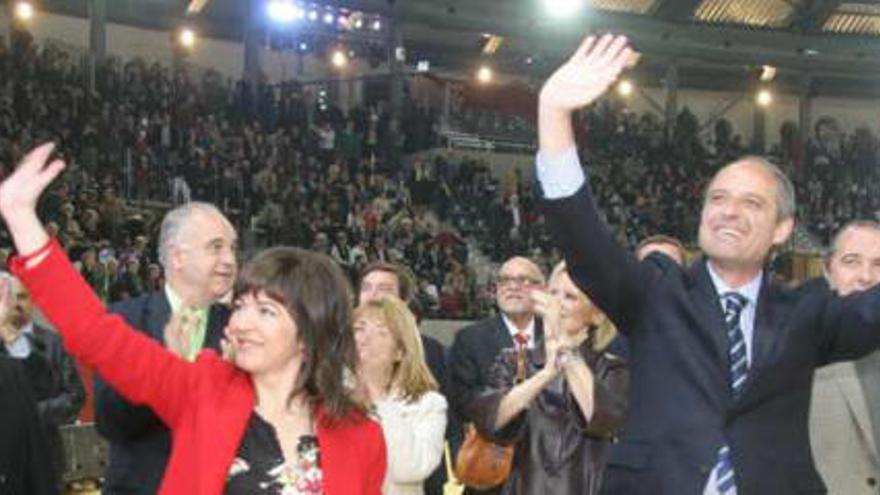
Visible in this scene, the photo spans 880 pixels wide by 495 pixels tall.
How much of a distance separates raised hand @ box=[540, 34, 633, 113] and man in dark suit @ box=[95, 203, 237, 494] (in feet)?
3.99

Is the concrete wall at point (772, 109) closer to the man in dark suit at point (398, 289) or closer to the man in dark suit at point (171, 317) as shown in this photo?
the man in dark suit at point (398, 289)

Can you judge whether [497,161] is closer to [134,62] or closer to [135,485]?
[134,62]

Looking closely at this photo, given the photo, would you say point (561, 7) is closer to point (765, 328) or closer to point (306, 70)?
point (306, 70)

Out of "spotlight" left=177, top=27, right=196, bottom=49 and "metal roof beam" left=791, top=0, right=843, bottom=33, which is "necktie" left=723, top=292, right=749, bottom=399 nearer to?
"spotlight" left=177, top=27, right=196, bottom=49

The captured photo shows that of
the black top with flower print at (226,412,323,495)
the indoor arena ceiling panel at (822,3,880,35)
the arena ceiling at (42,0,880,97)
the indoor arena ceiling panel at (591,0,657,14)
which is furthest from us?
the indoor arena ceiling panel at (822,3,880,35)

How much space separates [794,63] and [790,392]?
30.7 m

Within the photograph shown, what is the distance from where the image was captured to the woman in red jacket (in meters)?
2.88

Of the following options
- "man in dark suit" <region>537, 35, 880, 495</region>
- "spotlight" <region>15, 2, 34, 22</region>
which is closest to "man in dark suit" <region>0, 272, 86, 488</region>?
"man in dark suit" <region>537, 35, 880, 495</region>

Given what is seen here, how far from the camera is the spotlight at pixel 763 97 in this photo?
34469mm

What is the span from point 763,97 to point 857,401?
31.3 metres

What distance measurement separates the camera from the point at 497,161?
29141mm

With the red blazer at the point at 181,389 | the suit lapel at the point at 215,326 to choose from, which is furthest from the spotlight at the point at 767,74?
the red blazer at the point at 181,389

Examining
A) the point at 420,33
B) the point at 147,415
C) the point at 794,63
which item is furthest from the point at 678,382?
the point at 794,63

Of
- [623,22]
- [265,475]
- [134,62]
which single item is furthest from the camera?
[623,22]
